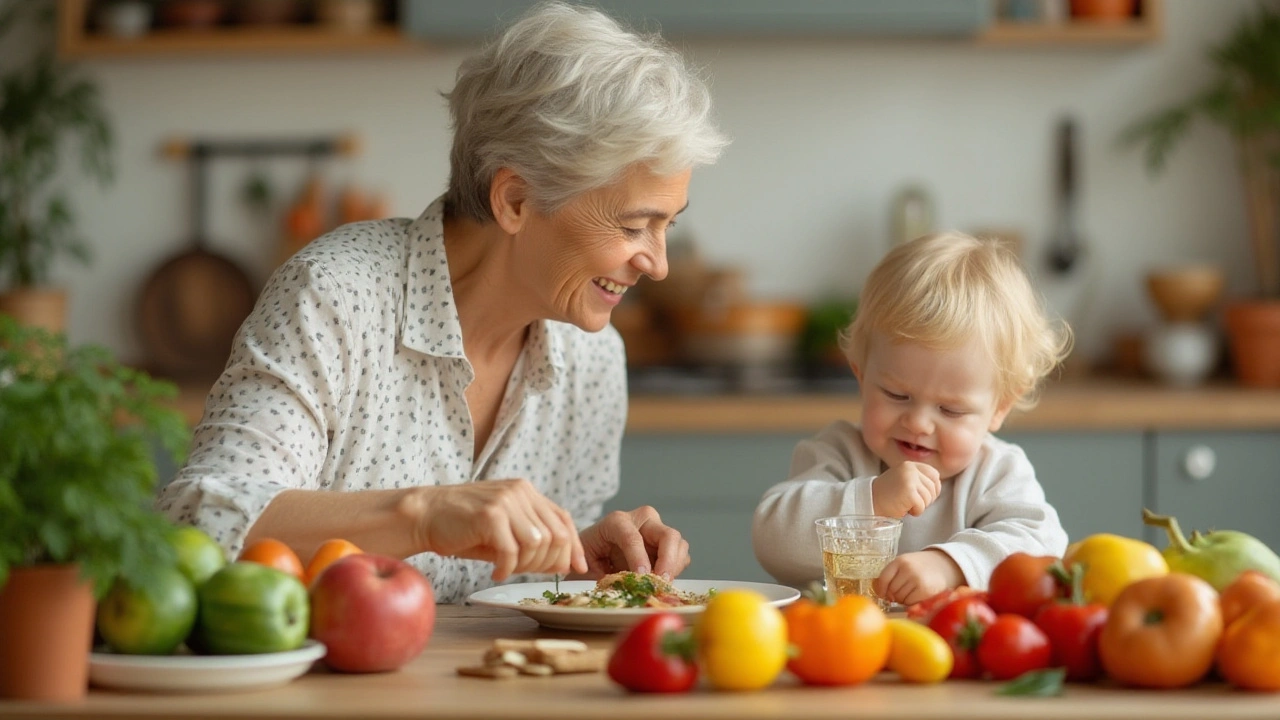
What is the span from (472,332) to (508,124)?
0.31 metres

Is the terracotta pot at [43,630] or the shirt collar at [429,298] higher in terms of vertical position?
the shirt collar at [429,298]

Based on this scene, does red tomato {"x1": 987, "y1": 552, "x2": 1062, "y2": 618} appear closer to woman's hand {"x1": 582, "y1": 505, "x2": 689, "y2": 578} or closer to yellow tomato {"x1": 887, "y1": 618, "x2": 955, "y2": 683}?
yellow tomato {"x1": 887, "y1": 618, "x2": 955, "y2": 683}

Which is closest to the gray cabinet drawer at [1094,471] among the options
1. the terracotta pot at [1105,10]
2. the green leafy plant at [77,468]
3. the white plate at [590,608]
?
the terracotta pot at [1105,10]

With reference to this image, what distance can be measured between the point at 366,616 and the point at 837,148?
2.98 m

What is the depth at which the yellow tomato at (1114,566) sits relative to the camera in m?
1.19

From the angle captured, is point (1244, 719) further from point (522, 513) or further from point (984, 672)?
point (522, 513)

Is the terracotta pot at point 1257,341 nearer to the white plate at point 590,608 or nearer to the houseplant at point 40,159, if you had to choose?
the white plate at point 590,608

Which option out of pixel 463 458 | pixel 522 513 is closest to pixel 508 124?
pixel 463 458

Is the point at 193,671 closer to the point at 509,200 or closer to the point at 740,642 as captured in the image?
the point at 740,642

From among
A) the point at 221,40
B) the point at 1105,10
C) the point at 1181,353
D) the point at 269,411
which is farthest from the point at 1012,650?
the point at 221,40

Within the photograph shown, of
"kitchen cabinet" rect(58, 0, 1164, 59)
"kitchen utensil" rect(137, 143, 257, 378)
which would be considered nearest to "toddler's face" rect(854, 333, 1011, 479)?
"kitchen cabinet" rect(58, 0, 1164, 59)

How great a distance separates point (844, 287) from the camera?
3871 mm

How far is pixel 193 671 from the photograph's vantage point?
1.01 meters

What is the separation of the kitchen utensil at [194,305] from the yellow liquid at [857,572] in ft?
9.00
